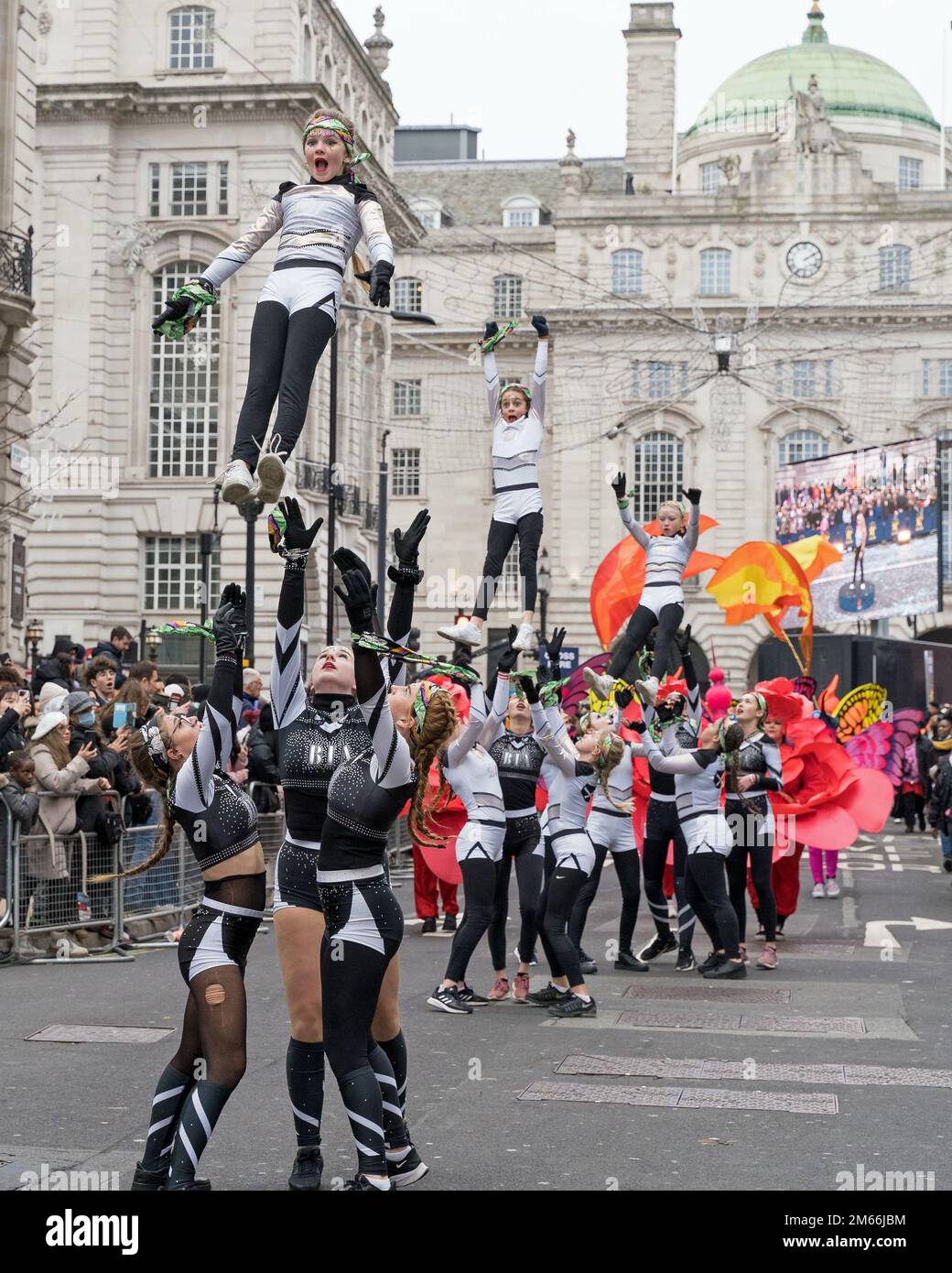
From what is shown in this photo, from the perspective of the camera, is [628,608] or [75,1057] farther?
[628,608]

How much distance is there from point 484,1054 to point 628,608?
857cm

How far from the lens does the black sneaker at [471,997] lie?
39.4ft

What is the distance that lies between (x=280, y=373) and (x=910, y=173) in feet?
213

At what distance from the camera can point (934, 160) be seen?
68.4m

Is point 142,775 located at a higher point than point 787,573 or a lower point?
lower

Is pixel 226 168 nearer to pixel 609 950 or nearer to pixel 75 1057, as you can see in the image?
pixel 609 950

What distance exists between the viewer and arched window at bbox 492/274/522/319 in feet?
222

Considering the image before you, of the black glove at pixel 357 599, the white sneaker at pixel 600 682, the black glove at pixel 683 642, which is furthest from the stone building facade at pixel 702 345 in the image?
the black glove at pixel 357 599

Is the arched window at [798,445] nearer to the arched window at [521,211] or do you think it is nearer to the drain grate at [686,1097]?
the arched window at [521,211]

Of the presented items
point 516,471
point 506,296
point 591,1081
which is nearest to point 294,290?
point 516,471

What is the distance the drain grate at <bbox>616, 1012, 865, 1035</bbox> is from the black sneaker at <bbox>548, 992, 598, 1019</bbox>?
0.20 m

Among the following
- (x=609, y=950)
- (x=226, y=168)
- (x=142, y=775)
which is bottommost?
(x=609, y=950)
